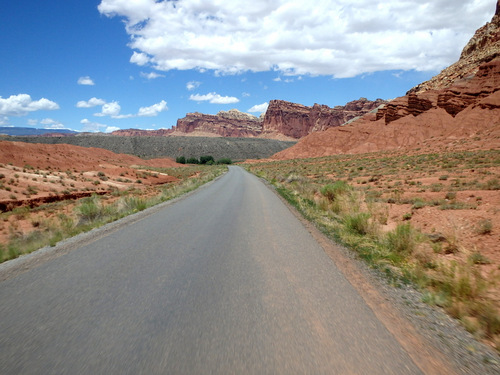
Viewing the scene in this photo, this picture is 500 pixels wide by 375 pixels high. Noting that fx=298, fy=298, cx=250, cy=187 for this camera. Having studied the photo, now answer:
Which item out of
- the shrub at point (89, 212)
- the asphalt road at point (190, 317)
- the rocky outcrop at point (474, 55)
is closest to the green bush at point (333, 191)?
the asphalt road at point (190, 317)

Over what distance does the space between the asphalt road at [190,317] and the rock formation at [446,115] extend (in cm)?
4686

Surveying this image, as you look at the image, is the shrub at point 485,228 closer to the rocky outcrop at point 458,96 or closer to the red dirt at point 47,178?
the red dirt at point 47,178

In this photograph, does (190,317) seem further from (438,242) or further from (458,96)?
(458,96)

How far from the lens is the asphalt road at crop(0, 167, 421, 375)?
269 centimetres

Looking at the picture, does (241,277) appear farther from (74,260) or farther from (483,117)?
(483,117)

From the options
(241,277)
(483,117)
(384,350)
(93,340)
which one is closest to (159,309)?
(93,340)

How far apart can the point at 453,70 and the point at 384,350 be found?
326ft

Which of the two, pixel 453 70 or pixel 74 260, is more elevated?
pixel 453 70

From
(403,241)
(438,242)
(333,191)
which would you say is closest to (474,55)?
(333,191)

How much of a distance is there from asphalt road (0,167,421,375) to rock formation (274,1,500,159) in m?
46.9

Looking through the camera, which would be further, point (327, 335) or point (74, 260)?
point (74, 260)

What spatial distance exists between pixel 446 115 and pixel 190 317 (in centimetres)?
7796

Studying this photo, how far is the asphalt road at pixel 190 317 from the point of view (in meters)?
2.69

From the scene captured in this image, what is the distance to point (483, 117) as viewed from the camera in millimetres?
54688
